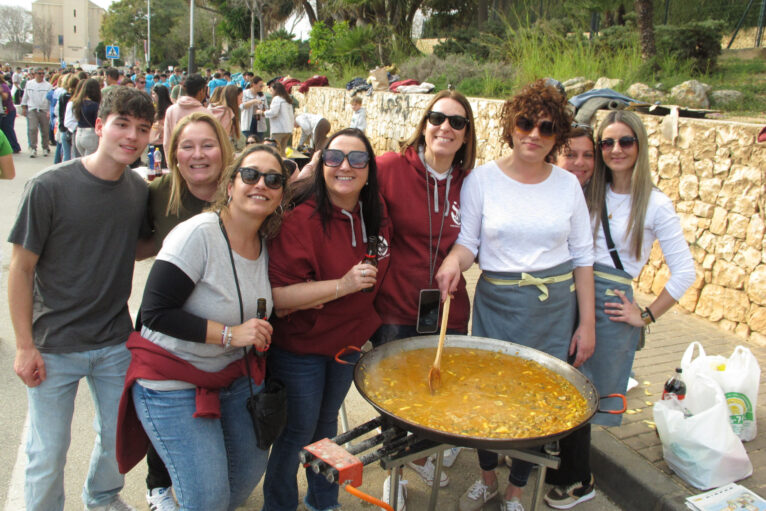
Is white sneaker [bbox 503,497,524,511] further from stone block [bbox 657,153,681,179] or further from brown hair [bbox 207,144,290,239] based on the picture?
stone block [bbox 657,153,681,179]

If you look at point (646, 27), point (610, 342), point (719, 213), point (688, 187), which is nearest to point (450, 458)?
point (610, 342)

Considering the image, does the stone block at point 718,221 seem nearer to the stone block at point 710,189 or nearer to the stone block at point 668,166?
the stone block at point 710,189

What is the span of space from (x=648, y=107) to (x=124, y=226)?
19.4 feet

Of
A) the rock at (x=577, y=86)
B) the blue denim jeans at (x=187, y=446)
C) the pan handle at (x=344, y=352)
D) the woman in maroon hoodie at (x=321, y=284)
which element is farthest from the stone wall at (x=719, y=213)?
the blue denim jeans at (x=187, y=446)

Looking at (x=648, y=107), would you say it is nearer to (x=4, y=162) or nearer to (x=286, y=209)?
(x=286, y=209)

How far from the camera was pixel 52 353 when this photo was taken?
7.82 feet

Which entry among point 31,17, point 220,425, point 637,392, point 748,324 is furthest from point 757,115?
point 31,17

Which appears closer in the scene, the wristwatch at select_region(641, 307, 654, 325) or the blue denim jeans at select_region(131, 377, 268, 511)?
the blue denim jeans at select_region(131, 377, 268, 511)

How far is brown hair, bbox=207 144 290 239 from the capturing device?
2.37m

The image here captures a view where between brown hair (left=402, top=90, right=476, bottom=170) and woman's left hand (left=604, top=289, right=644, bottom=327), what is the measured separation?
1.01 metres

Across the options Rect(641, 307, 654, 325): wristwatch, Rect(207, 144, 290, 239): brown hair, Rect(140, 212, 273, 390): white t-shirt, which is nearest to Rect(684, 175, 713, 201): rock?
Rect(641, 307, 654, 325): wristwatch

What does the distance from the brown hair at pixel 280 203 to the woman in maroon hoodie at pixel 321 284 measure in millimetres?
44

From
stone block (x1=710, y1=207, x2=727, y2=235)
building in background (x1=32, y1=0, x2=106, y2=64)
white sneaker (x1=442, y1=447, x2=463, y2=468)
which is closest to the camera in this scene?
white sneaker (x1=442, y1=447, x2=463, y2=468)

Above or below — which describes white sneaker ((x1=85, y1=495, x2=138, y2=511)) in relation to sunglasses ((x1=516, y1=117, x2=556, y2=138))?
below
